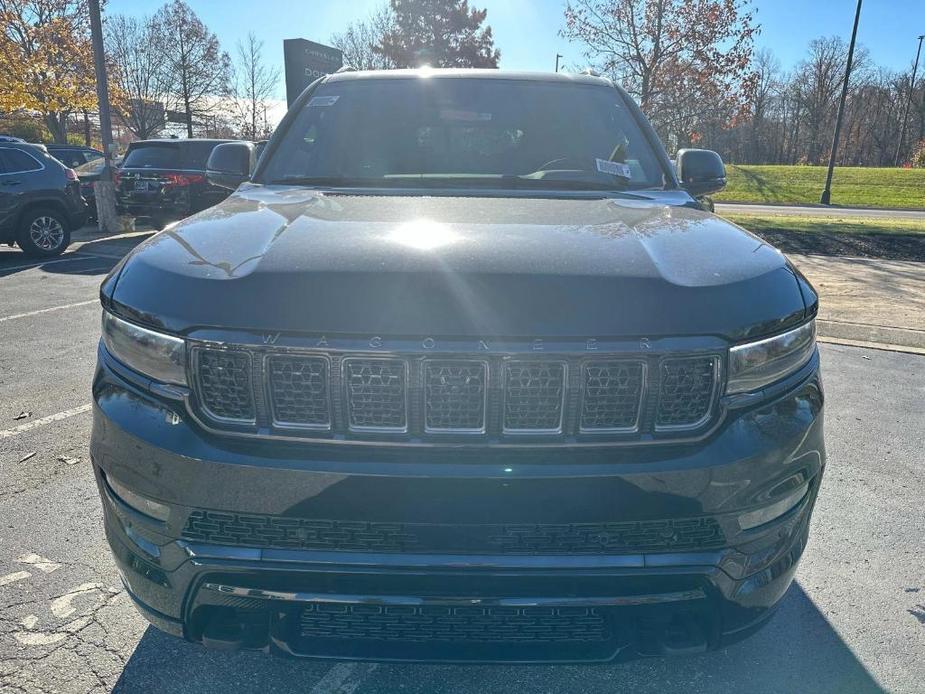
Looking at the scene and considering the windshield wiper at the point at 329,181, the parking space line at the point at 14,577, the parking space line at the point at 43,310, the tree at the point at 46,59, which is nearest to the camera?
the parking space line at the point at 14,577

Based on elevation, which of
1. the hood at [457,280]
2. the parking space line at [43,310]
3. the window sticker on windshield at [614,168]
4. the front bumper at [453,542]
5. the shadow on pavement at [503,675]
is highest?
the window sticker on windshield at [614,168]

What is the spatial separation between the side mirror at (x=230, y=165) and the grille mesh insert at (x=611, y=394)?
2.47m

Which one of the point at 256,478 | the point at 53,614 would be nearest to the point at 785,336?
the point at 256,478

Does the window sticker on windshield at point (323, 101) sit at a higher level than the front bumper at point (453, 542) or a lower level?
higher

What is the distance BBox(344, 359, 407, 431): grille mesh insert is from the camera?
157 cm

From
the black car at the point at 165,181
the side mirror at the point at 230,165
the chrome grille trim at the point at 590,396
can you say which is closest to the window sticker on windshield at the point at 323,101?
the side mirror at the point at 230,165

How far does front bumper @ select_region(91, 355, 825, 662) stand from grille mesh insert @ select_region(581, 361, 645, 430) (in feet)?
0.27

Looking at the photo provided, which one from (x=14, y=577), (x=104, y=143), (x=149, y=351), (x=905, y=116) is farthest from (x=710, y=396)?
(x=905, y=116)

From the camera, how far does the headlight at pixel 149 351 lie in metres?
1.65

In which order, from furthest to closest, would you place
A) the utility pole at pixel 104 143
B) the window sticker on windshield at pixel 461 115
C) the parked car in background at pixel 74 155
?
the parked car in background at pixel 74 155 < the utility pole at pixel 104 143 < the window sticker on windshield at pixel 461 115

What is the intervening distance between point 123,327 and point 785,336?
1.71 m

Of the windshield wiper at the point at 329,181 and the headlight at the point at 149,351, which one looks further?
the windshield wiper at the point at 329,181

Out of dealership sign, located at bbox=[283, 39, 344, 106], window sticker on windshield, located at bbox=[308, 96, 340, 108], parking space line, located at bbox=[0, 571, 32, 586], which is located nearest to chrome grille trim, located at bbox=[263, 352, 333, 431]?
parking space line, located at bbox=[0, 571, 32, 586]

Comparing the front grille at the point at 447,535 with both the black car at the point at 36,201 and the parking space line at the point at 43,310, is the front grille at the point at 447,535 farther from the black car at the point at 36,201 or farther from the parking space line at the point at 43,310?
the black car at the point at 36,201
